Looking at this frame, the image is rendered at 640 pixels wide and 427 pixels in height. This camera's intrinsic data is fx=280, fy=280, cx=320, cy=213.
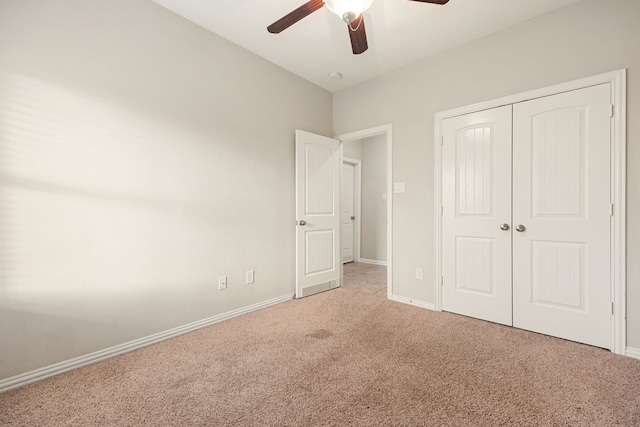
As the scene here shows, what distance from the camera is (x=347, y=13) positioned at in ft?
5.05

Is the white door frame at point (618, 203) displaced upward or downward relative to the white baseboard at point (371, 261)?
upward

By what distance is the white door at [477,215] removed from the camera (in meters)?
2.54

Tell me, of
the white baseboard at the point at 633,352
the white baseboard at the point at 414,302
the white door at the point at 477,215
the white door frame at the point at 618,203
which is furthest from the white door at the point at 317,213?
the white baseboard at the point at 633,352

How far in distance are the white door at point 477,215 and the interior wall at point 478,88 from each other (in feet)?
0.58

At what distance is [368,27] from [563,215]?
7.46 feet

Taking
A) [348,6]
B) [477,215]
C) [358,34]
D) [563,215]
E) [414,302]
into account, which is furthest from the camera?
[414,302]

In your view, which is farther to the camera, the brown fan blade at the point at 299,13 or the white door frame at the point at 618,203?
the white door frame at the point at 618,203

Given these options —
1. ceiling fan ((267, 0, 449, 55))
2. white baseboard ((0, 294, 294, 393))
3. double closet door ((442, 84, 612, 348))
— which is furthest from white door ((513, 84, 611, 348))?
white baseboard ((0, 294, 294, 393))

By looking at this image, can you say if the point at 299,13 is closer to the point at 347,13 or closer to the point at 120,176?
the point at 347,13

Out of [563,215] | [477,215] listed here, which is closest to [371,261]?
[477,215]

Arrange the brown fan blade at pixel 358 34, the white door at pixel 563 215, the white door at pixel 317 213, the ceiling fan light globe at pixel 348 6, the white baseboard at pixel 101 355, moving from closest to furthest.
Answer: the ceiling fan light globe at pixel 348 6 → the white baseboard at pixel 101 355 → the brown fan blade at pixel 358 34 → the white door at pixel 563 215 → the white door at pixel 317 213

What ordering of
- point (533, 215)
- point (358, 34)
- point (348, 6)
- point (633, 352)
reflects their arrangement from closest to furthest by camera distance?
point (348, 6)
point (358, 34)
point (633, 352)
point (533, 215)

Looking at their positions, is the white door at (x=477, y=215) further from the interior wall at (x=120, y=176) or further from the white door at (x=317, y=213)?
the interior wall at (x=120, y=176)

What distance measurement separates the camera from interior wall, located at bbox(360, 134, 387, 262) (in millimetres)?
5516
